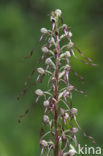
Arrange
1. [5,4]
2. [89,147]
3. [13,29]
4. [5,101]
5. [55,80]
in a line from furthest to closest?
[5,4] < [13,29] < [5,101] < [89,147] < [55,80]

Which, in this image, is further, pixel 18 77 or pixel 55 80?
pixel 18 77

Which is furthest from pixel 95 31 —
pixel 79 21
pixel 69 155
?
pixel 69 155

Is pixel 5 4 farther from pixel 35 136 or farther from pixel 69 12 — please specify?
pixel 35 136

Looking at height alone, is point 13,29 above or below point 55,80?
above

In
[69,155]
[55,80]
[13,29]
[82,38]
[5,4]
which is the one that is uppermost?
[5,4]

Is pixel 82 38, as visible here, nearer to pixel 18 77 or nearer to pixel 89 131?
pixel 18 77

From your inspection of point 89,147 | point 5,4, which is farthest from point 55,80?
point 5,4

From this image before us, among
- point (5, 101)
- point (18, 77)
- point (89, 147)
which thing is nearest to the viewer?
point (89, 147)
